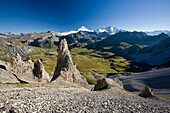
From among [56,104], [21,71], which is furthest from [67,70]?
[56,104]

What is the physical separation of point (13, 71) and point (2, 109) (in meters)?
42.2

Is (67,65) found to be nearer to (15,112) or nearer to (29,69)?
(29,69)

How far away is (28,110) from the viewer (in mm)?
9406

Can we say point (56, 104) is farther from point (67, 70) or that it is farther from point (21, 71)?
point (21, 71)

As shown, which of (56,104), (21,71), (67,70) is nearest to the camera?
(56,104)

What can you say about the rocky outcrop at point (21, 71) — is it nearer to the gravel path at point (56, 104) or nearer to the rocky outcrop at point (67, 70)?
the rocky outcrop at point (67, 70)

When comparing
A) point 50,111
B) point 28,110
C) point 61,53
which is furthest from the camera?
point 61,53

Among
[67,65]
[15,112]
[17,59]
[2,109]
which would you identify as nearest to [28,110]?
[15,112]

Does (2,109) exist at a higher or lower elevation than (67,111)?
higher

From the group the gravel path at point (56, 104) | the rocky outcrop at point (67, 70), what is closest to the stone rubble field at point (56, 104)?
the gravel path at point (56, 104)

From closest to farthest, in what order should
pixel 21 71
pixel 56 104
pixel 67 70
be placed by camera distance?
pixel 56 104 < pixel 21 71 < pixel 67 70

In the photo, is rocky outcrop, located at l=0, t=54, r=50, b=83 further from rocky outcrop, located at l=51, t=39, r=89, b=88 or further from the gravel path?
the gravel path

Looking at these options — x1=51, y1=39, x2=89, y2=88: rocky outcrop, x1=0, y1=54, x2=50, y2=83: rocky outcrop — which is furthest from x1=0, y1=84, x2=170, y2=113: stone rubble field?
x1=51, y1=39, x2=89, y2=88: rocky outcrop

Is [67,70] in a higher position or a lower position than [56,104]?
lower
